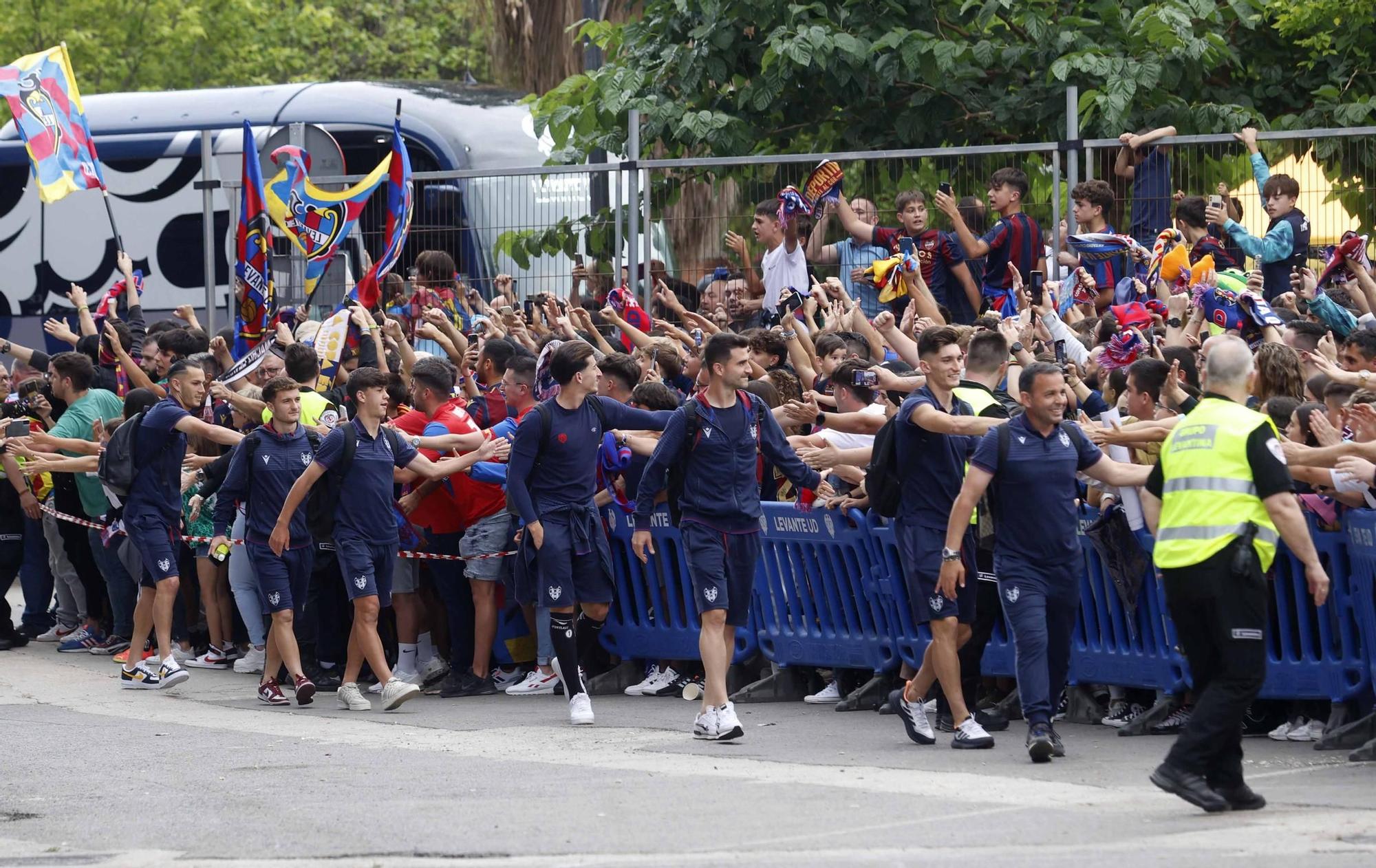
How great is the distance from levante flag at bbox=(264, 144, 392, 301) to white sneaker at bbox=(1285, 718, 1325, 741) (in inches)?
340

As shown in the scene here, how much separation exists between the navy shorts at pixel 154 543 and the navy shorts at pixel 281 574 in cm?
96

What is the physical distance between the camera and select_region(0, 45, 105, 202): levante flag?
1655 cm

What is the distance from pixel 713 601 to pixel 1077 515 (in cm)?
186

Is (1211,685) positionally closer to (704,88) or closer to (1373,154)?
(1373,154)

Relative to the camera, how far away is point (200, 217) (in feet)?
68.5

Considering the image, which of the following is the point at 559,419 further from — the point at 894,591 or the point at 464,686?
the point at 464,686

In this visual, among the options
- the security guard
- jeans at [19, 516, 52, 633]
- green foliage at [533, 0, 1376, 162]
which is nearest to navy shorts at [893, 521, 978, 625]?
the security guard

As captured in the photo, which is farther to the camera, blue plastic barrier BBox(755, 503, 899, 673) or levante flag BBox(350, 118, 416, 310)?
levante flag BBox(350, 118, 416, 310)

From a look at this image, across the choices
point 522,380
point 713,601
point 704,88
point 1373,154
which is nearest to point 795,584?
point 713,601

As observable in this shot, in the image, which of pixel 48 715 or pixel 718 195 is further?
pixel 718 195

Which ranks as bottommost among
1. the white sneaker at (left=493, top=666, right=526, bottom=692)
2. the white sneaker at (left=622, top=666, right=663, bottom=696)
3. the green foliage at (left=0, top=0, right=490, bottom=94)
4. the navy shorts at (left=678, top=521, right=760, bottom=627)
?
the white sneaker at (left=493, top=666, right=526, bottom=692)

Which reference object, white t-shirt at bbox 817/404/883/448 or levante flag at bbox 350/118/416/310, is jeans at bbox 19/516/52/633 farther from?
white t-shirt at bbox 817/404/883/448

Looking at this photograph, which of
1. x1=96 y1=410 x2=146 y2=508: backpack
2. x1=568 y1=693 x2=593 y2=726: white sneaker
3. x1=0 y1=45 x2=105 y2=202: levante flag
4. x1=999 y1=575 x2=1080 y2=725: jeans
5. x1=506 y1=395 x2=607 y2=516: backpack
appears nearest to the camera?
x1=999 y1=575 x2=1080 y2=725: jeans

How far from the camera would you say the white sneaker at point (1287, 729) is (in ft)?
31.4
